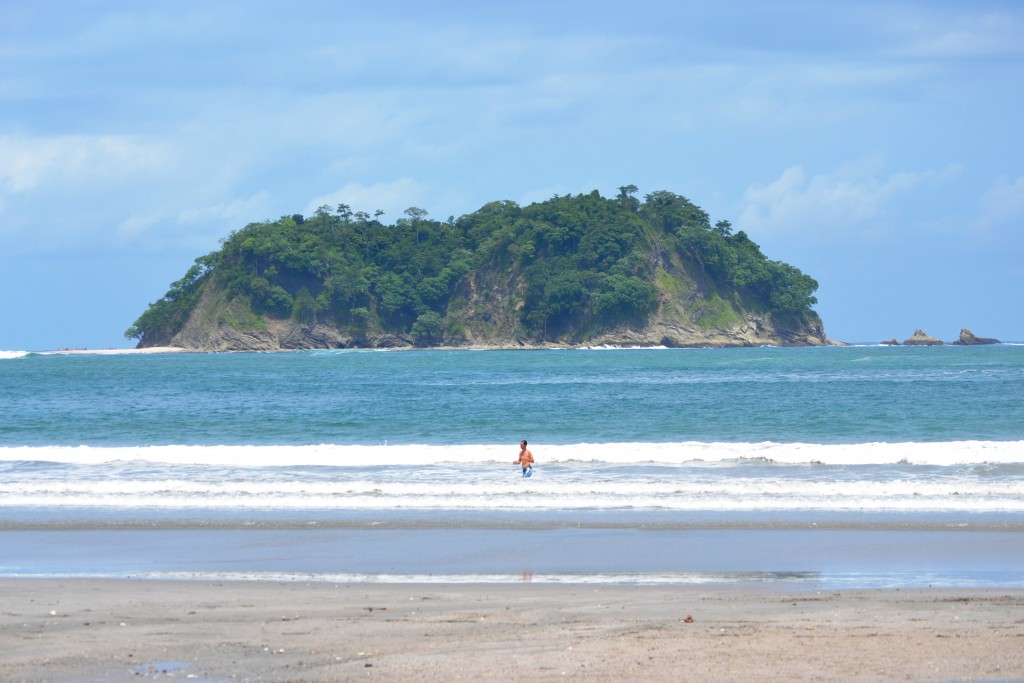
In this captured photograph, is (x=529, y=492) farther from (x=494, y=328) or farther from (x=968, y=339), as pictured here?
(x=968, y=339)

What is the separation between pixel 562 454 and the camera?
24.0 meters

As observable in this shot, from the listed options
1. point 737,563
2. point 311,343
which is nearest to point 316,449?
point 737,563

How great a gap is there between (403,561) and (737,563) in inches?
147

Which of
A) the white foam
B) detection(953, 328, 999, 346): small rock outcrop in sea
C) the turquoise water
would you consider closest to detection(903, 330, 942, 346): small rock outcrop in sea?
detection(953, 328, 999, 346): small rock outcrop in sea

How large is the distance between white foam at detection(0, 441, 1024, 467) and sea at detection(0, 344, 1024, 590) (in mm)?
118

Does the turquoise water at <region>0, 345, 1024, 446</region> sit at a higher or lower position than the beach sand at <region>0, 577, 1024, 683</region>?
higher

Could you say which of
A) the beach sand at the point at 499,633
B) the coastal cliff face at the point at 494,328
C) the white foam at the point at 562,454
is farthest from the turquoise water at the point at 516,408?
the coastal cliff face at the point at 494,328

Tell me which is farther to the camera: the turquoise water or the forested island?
the forested island

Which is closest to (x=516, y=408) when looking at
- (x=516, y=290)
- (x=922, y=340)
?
(x=516, y=290)

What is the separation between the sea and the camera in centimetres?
1180

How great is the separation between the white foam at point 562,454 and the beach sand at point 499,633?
40.9ft

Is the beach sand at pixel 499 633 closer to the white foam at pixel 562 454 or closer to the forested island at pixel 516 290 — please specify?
the white foam at pixel 562 454

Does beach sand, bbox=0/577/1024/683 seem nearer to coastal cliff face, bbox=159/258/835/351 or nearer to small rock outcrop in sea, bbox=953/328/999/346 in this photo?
coastal cliff face, bbox=159/258/835/351

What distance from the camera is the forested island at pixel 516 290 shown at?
5615 inches
